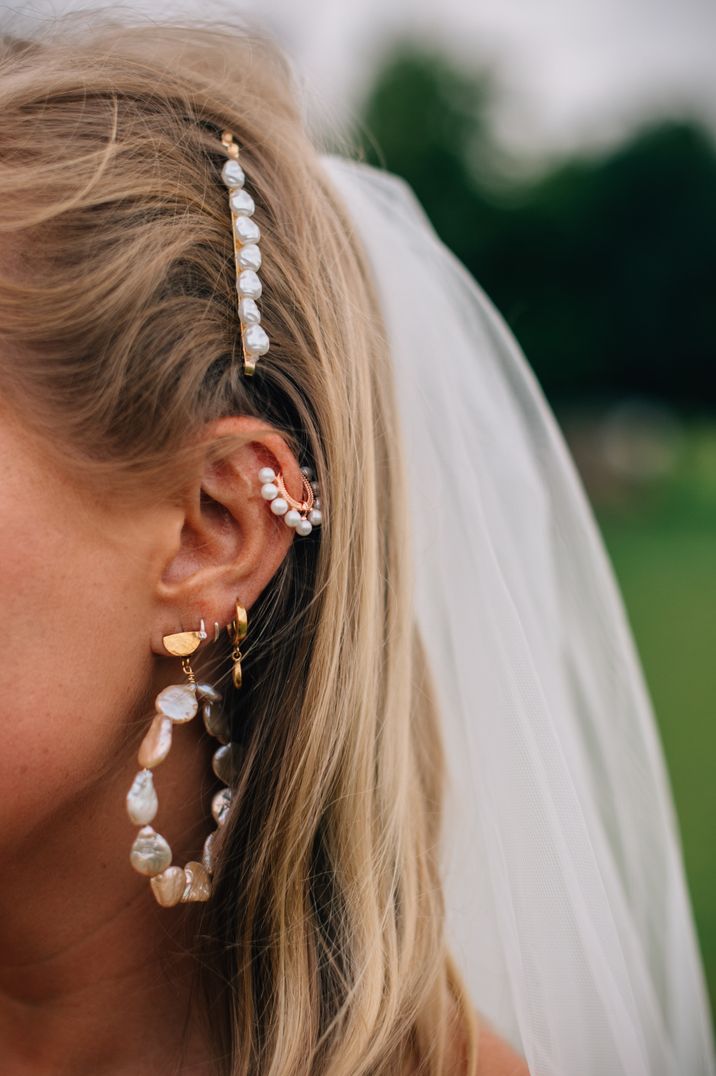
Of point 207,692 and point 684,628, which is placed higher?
point 207,692

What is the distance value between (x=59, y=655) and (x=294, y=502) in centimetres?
47

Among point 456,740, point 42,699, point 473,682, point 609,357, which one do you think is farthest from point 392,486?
point 609,357

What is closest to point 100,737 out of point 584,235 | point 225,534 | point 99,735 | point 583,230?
point 99,735

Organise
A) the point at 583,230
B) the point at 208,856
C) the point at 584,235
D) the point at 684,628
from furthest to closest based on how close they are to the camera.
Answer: the point at 583,230, the point at 584,235, the point at 684,628, the point at 208,856

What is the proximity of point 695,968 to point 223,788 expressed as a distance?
4.33ft

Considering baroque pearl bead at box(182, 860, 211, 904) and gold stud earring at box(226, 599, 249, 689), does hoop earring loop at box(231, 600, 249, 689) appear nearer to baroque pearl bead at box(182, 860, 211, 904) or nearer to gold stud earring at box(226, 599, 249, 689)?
gold stud earring at box(226, 599, 249, 689)

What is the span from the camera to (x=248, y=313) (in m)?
1.87

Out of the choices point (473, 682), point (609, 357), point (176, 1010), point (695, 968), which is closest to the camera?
point (176, 1010)

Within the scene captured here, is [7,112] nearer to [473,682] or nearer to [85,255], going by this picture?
[85,255]

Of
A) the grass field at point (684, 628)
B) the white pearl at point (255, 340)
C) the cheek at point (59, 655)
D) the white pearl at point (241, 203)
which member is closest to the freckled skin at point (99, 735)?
the cheek at point (59, 655)

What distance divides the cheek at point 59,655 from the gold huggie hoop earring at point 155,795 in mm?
71

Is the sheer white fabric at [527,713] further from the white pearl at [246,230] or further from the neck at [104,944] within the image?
the neck at [104,944]

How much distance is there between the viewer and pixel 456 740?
92.4 inches

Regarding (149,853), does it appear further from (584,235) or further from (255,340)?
(584,235)
